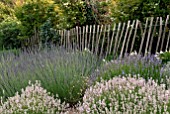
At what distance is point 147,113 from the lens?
3127 millimetres

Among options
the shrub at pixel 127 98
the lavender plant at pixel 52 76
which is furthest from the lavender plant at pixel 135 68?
the shrub at pixel 127 98

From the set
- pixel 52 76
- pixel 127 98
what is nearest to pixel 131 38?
pixel 52 76

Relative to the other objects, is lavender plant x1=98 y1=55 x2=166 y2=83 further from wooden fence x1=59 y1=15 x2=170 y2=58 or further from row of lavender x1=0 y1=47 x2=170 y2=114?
wooden fence x1=59 y1=15 x2=170 y2=58

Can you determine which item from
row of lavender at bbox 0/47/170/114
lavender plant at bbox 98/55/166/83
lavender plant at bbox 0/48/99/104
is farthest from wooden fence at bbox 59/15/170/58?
lavender plant at bbox 0/48/99/104

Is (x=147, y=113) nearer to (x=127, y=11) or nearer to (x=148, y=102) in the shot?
(x=148, y=102)

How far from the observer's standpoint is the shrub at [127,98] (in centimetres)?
313

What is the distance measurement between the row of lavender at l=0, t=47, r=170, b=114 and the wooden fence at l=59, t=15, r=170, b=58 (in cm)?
93

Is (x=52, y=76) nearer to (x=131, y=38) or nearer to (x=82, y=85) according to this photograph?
(x=82, y=85)

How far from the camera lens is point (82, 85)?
197 inches

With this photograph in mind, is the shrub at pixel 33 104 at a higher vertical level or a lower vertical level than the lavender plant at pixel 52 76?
higher

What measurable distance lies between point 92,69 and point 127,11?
243 cm

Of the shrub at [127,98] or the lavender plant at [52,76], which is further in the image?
the lavender plant at [52,76]

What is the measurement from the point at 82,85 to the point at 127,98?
5.55 ft

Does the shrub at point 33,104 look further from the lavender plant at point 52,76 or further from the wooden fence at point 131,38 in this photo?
the wooden fence at point 131,38
